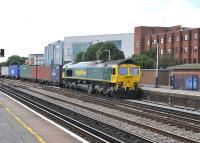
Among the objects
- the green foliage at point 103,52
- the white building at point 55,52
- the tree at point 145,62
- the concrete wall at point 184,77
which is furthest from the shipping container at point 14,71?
the white building at point 55,52

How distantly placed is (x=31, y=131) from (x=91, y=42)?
150 meters

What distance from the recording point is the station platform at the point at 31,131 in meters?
14.9

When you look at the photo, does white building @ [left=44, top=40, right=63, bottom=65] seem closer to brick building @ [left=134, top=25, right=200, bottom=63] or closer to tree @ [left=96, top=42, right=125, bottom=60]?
brick building @ [left=134, top=25, right=200, bottom=63]

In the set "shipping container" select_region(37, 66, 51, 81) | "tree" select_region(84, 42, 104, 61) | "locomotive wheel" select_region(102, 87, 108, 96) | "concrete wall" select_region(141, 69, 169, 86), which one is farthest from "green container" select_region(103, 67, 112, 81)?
"tree" select_region(84, 42, 104, 61)

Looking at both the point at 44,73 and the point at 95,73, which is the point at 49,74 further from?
the point at 95,73

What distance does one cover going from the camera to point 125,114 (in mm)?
25625

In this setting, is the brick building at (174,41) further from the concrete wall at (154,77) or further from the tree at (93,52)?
the concrete wall at (154,77)

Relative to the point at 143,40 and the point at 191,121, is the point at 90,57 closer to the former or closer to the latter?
the point at 143,40

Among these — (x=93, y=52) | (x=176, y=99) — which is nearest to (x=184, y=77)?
(x=176, y=99)

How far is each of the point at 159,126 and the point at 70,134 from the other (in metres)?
5.17

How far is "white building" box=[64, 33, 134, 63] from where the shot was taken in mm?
153375

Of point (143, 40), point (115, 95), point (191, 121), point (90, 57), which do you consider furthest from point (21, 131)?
point (143, 40)

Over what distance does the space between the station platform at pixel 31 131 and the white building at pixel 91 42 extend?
13137 centimetres

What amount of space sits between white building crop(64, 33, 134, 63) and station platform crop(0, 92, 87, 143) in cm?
13137
